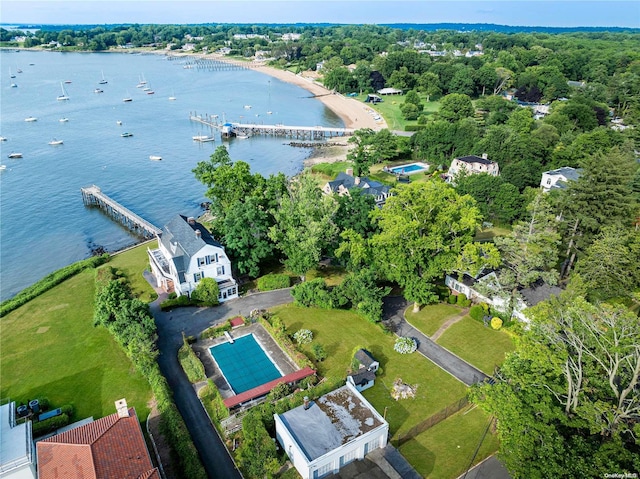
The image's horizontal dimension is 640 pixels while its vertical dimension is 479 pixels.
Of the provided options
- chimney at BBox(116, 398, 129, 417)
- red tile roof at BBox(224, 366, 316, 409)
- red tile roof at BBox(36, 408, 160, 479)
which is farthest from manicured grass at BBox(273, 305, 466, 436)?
red tile roof at BBox(36, 408, 160, 479)

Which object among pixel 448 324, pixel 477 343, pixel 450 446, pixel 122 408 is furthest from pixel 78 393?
pixel 477 343

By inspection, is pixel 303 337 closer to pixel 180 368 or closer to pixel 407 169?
pixel 180 368

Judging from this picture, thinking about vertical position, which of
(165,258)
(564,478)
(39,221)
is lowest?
(39,221)

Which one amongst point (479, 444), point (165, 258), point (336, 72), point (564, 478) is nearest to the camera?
point (564, 478)

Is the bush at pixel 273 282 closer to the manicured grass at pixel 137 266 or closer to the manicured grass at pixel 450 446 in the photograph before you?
the manicured grass at pixel 137 266

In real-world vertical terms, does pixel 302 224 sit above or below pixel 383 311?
above

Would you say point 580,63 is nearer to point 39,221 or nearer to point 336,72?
point 336,72

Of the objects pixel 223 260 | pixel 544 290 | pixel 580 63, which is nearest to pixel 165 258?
pixel 223 260
